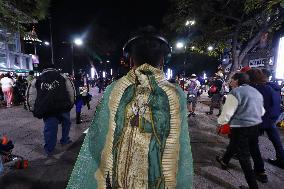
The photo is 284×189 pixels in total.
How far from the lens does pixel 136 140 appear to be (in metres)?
1.65

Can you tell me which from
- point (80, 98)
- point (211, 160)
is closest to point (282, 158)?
point (211, 160)

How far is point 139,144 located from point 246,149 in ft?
9.14

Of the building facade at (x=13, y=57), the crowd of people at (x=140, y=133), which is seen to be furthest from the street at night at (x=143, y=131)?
the building facade at (x=13, y=57)

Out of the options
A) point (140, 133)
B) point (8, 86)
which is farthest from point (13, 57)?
point (140, 133)

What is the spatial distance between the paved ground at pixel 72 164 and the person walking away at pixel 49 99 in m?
0.56

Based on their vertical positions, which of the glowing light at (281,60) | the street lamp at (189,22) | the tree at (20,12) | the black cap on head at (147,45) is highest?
the street lamp at (189,22)

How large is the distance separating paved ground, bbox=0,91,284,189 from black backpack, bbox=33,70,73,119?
3.34 ft

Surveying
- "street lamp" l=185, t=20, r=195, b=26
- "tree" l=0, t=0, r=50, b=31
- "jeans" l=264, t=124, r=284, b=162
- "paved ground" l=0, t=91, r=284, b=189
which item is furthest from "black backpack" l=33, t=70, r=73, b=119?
"street lamp" l=185, t=20, r=195, b=26

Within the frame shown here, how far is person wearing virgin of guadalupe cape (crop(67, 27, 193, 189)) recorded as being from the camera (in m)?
1.64

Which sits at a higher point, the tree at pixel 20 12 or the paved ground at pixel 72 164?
the tree at pixel 20 12

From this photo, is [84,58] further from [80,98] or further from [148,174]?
[148,174]

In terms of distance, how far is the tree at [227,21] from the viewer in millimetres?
12500

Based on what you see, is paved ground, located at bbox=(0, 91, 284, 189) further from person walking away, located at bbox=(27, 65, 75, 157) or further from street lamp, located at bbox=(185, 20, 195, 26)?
street lamp, located at bbox=(185, 20, 195, 26)

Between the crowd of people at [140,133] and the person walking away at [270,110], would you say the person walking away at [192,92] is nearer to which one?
the person walking away at [270,110]
